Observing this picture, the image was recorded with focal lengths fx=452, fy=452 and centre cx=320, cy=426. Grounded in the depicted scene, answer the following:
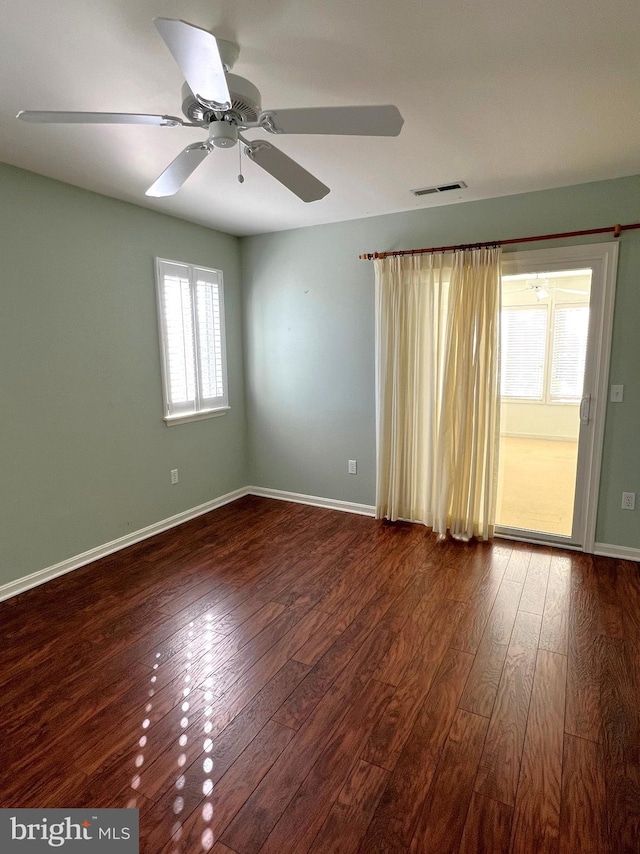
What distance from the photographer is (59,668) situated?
7.06 feet

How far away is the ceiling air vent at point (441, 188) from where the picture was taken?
2.99 m

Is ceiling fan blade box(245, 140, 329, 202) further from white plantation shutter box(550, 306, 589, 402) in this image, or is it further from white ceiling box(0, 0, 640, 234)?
white plantation shutter box(550, 306, 589, 402)

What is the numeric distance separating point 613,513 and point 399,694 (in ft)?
7.18

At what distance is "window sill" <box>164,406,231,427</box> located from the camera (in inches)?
150

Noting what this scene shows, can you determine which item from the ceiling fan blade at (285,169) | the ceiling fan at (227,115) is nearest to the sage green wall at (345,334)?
the ceiling fan blade at (285,169)

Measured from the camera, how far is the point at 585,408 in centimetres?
318

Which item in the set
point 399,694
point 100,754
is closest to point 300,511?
point 399,694

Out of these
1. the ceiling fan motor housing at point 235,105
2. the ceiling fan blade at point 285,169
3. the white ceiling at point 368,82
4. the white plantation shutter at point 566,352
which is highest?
the white ceiling at point 368,82

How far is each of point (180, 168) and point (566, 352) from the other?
4.23m

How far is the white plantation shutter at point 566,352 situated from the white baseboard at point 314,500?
2062mm

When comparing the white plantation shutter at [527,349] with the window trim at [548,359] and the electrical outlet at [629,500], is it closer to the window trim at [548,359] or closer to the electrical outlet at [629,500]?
the window trim at [548,359]

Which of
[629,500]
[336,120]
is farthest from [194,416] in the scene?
[629,500]

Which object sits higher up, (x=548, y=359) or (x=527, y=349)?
(x=527, y=349)
